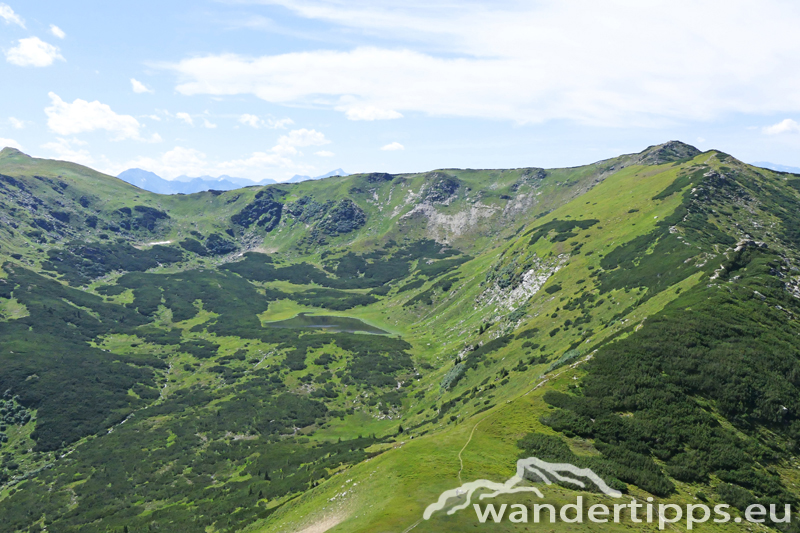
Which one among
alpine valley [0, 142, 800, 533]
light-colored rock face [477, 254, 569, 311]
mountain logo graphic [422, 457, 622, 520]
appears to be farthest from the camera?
light-colored rock face [477, 254, 569, 311]

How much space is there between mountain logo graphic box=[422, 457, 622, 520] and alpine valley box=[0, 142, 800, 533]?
3.24ft

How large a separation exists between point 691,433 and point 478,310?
100467mm

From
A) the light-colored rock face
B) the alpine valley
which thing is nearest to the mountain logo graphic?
the alpine valley

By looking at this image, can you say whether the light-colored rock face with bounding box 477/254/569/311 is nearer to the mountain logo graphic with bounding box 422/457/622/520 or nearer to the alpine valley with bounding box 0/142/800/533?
the alpine valley with bounding box 0/142/800/533

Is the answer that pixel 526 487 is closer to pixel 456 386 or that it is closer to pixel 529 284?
pixel 456 386

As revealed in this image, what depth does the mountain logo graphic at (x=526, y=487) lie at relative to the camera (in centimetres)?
3262

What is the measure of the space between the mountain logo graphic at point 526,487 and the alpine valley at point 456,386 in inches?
38.9

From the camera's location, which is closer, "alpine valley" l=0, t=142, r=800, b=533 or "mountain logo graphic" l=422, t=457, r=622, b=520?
"mountain logo graphic" l=422, t=457, r=622, b=520

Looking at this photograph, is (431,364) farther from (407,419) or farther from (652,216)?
(652,216)

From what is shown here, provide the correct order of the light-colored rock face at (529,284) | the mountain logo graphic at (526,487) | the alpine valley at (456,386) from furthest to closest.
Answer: the light-colored rock face at (529,284), the alpine valley at (456,386), the mountain logo graphic at (526,487)

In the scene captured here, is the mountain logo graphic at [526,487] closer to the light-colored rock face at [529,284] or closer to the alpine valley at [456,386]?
the alpine valley at [456,386]

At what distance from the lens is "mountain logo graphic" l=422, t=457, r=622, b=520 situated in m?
32.6

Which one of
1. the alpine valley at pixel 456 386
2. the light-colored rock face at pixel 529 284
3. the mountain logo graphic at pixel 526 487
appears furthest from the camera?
the light-colored rock face at pixel 529 284

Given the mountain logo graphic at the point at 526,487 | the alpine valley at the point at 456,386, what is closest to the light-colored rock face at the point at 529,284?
the alpine valley at the point at 456,386
